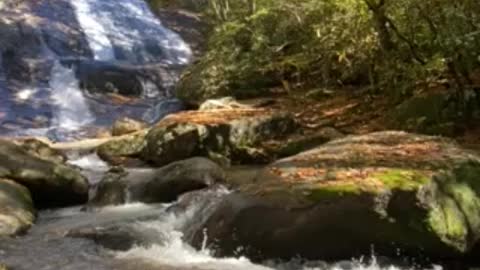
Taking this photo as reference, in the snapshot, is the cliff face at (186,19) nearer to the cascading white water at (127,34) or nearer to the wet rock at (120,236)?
the cascading white water at (127,34)

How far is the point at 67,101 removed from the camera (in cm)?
2320

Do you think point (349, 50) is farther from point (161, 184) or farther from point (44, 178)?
Answer: point (44, 178)

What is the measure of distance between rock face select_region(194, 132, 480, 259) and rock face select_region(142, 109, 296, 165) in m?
5.70

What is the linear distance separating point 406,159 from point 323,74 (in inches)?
404

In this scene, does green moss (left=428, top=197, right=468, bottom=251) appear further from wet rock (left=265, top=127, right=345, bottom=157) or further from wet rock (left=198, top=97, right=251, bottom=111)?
wet rock (left=198, top=97, right=251, bottom=111)

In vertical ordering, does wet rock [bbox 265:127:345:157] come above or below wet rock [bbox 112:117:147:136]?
above

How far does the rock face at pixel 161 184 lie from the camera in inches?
440

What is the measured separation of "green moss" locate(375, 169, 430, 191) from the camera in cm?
701

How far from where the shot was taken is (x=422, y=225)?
680cm

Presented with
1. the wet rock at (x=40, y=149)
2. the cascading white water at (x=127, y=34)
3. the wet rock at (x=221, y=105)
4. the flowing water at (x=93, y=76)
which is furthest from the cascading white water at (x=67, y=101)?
the wet rock at (x=40, y=149)

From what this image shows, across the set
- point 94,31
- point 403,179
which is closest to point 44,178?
point 403,179

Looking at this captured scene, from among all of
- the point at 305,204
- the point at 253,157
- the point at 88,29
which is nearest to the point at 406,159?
the point at 305,204

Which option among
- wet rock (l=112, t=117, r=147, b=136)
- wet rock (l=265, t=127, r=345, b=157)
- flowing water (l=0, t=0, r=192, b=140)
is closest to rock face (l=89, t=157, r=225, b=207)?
wet rock (l=265, t=127, r=345, b=157)

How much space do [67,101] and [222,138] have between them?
10799 mm
